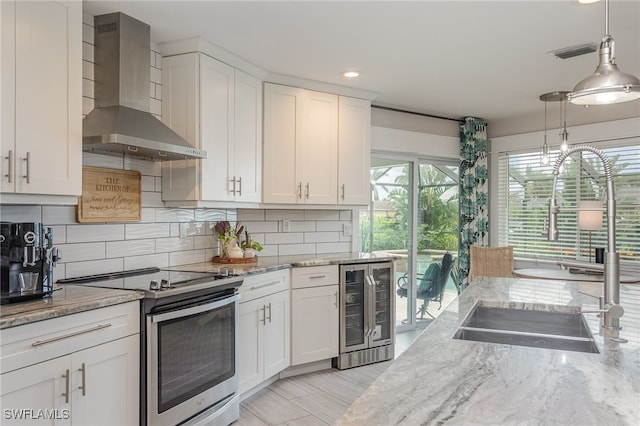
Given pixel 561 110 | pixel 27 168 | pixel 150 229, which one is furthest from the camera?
pixel 561 110

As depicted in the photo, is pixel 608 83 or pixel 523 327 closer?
pixel 608 83

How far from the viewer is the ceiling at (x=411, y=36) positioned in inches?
98.1

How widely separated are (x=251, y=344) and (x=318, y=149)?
5.87 ft

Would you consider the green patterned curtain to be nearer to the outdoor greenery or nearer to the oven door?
the outdoor greenery

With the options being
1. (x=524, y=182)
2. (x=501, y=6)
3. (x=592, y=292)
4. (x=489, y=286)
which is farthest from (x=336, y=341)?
(x=524, y=182)

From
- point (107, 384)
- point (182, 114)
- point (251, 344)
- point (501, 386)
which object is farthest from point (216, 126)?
point (501, 386)

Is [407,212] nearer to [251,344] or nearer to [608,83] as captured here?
[251,344]

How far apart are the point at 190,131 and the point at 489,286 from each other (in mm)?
2152

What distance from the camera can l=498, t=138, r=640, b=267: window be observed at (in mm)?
4395

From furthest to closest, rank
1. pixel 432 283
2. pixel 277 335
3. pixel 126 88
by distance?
pixel 432 283
pixel 277 335
pixel 126 88

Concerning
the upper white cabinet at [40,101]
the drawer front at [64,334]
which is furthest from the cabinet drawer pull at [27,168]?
the drawer front at [64,334]

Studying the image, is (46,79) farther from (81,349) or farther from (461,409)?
(461,409)

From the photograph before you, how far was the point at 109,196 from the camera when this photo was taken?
273 centimetres

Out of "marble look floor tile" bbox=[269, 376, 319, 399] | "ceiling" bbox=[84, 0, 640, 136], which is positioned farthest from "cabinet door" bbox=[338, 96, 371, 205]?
"marble look floor tile" bbox=[269, 376, 319, 399]
